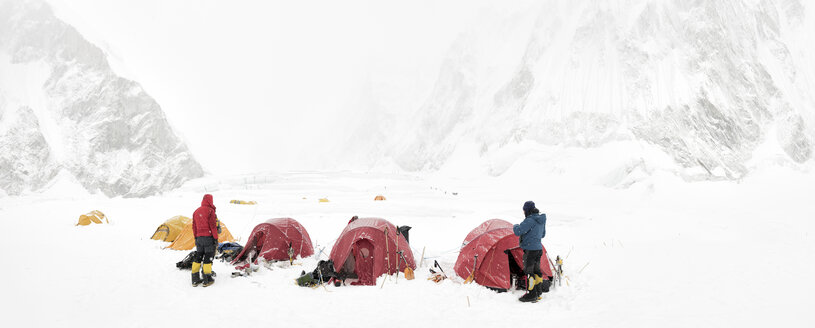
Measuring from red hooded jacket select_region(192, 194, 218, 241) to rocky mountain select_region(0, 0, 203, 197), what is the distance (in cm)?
6680

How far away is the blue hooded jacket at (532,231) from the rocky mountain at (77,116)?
2867 inches

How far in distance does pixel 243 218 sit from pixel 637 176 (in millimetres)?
30978

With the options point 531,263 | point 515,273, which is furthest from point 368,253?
point 531,263

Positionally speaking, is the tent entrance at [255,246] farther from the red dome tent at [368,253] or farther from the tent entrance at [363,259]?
the tent entrance at [363,259]

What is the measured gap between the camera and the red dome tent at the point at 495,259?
9.83 metres

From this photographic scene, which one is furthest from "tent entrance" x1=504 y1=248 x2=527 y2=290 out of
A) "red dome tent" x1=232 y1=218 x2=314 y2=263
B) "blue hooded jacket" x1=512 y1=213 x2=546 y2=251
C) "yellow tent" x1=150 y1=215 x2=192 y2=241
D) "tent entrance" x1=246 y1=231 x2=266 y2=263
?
"yellow tent" x1=150 y1=215 x2=192 y2=241

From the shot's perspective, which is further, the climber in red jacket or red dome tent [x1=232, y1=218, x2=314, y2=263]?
red dome tent [x1=232, y1=218, x2=314, y2=263]

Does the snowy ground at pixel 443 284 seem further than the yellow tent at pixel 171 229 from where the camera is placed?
No

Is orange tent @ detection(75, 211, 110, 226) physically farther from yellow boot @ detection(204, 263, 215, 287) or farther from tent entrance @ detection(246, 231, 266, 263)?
yellow boot @ detection(204, 263, 215, 287)

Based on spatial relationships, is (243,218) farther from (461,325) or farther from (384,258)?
(461,325)

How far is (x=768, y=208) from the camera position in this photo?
23.2m

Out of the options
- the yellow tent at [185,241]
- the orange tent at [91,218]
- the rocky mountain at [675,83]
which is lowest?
the yellow tent at [185,241]

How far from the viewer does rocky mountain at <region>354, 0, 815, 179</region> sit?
130 feet

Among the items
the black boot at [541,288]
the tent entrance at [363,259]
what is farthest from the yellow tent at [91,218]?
the black boot at [541,288]
